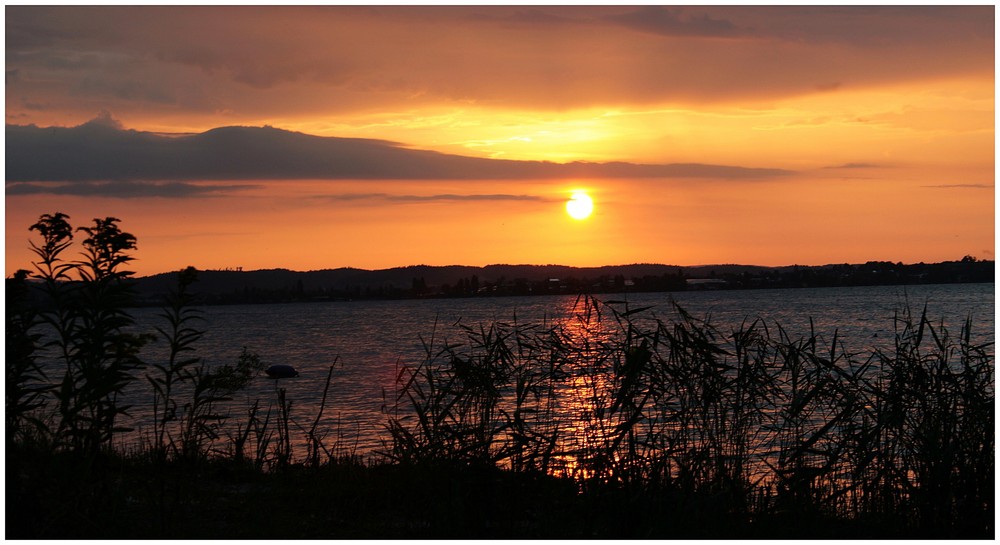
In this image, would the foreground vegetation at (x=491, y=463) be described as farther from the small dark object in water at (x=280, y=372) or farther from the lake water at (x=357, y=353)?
the small dark object in water at (x=280, y=372)

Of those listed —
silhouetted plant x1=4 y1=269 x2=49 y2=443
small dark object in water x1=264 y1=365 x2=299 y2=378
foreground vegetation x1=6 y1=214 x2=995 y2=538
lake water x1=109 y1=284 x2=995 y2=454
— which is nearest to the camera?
silhouetted plant x1=4 y1=269 x2=49 y2=443

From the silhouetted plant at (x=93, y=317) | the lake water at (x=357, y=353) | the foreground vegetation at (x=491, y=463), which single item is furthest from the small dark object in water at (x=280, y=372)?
the silhouetted plant at (x=93, y=317)

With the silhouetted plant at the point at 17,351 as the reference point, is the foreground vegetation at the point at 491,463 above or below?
below

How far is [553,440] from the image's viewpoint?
989 centimetres

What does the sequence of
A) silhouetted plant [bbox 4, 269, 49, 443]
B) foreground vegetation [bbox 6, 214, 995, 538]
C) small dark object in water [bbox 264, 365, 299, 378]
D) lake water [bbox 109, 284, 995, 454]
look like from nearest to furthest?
silhouetted plant [bbox 4, 269, 49, 443] < foreground vegetation [bbox 6, 214, 995, 538] < lake water [bbox 109, 284, 995, 454] < small dark object in water [bbox 264, 365, 299, 378]

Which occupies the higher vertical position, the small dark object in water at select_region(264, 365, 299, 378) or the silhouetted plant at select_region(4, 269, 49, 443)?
the silhouetted plant at select_region(4, 269, 49, 443)

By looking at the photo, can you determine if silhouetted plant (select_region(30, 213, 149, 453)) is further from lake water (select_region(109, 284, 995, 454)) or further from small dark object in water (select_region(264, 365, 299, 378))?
small dark object in water (select_region(264, 365, 299, 378))

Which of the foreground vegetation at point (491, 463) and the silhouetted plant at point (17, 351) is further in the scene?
the foreground vegetation at point (491, 463)

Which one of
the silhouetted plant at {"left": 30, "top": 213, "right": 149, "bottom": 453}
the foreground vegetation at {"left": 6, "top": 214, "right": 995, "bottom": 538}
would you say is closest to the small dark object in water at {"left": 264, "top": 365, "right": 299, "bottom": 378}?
the foreground vegetation at {"left": 6, "top": 214, "right": 995, "bottom": 538}

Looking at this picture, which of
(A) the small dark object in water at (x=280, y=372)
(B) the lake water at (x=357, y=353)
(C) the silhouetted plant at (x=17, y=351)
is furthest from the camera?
(A) the small dark object in water at (x=280, y=372)

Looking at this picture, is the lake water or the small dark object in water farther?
the small dark object in water

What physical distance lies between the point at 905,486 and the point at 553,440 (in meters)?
4.13

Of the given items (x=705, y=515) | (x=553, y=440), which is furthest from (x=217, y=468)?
(x=705, y=515)

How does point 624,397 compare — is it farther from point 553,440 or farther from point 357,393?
point 357,393
